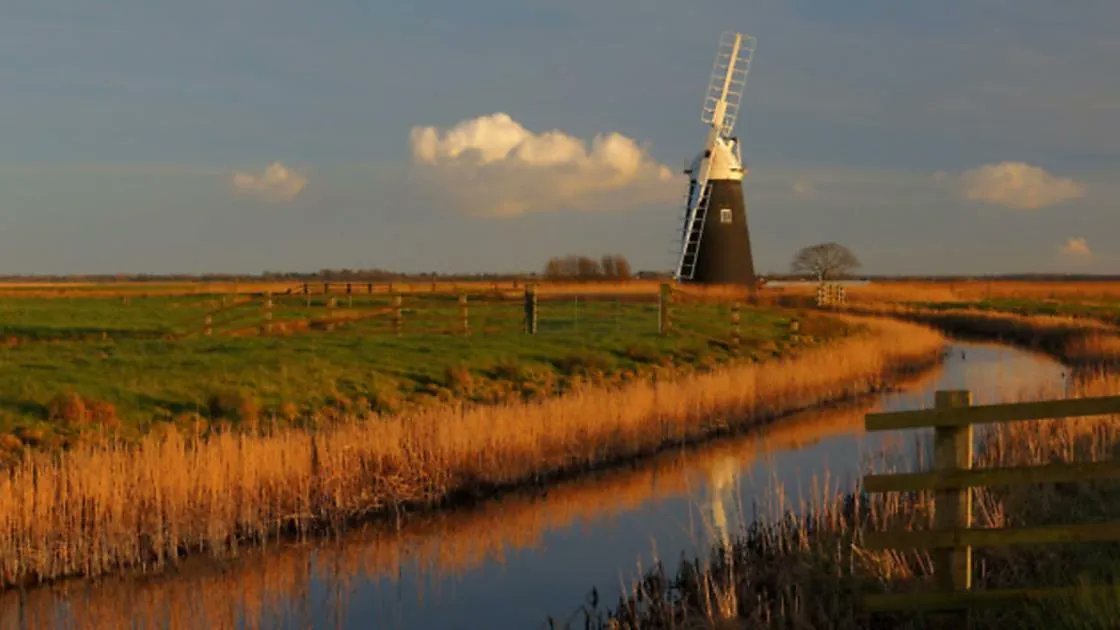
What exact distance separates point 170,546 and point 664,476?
24.2 feet

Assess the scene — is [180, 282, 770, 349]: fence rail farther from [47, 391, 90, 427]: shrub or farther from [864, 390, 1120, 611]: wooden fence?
[864, 390, 1120, 611]: wooden fence

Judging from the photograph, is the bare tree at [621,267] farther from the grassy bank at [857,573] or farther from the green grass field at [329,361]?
the grassy bank at [857,573]

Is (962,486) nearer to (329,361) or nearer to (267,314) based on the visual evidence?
(329,361)

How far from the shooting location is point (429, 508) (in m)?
13.6

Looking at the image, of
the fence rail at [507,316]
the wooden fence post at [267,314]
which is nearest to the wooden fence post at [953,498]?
the fence rail at [507,316]

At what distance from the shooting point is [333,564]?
11195mm

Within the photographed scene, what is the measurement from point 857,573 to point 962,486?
1.93m

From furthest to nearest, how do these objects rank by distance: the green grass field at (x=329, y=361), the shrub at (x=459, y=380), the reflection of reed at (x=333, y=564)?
the shrub at (x=459, y=380) < the green grass field at (x=329, y=361) < the reflection of reed at (x=333, y=564)

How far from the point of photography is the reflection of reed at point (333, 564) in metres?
9.55

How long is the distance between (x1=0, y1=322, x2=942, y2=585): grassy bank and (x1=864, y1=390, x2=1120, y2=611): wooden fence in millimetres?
7484

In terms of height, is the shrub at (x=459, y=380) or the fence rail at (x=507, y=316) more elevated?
the fence rail at (x=507, y=316)

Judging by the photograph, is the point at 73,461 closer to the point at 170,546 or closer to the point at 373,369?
the point at 170,546

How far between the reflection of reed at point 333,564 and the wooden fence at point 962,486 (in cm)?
562

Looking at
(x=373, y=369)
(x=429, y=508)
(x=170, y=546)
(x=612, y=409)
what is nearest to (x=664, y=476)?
(x=612, y=409)
